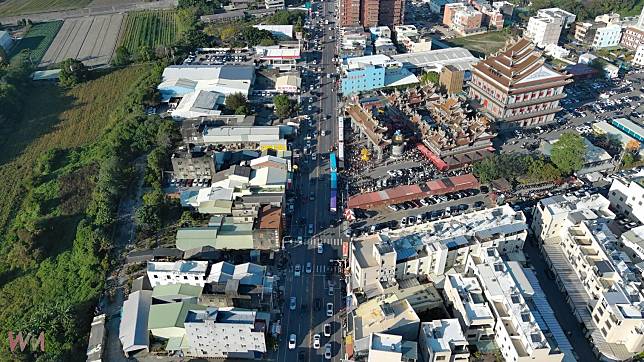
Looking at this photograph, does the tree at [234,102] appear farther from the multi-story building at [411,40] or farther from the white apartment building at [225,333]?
the white apartment building at [225,333]

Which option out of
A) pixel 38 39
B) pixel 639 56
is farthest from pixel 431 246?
pixel 38 39

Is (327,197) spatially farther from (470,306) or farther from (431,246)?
(470,306)

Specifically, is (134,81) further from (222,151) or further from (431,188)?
(431,188)

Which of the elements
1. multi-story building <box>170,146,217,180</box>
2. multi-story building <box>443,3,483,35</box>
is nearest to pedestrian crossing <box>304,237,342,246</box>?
multi-story building <box>170,146,217,180</box>

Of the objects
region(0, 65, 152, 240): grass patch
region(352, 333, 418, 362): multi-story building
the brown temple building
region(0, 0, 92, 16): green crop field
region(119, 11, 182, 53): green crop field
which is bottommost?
region(0, 65, 152, 240): grass patch

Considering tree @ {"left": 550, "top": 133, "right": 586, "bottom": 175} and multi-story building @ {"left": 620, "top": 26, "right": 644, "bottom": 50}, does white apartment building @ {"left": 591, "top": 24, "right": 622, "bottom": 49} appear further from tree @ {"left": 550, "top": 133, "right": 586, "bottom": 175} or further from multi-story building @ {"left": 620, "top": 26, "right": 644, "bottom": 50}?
tree @ {"left": 550, "top": 133, "right": 586, "bottom": 175}

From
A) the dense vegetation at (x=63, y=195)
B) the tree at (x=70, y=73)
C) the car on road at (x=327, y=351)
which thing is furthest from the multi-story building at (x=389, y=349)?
the tree at (x=70, y=73)

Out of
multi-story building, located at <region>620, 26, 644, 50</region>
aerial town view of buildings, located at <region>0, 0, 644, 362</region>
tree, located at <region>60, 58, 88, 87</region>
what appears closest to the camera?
aerial town view of buildings, located at <region>0, 0, 644, 362</region>
